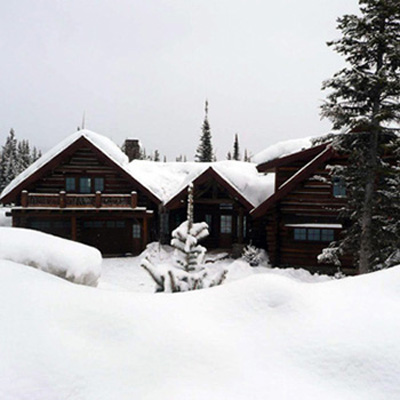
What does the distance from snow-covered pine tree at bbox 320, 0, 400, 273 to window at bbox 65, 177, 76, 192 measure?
15.6m

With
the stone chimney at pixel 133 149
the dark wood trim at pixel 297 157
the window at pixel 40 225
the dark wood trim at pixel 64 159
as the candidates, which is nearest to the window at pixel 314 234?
the dark wood trim at pixel 297 157

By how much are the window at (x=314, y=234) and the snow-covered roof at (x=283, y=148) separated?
15.0 feet

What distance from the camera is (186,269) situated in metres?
8.51

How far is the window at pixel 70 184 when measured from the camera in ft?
65.4

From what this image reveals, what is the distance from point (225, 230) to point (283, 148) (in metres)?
6.96

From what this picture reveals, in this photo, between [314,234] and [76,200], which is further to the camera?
[76,200]

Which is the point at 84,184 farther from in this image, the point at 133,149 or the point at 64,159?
the point at 133,149

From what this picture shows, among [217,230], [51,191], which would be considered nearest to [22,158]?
[51,191]

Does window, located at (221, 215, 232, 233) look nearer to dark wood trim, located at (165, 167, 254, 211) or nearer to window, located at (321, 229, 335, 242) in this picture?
dark wood trim, located at (165, 167, 254, 211)

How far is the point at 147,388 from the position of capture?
9.06ft

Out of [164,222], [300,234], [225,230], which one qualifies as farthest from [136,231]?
[300,234]

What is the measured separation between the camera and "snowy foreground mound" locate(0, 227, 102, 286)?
17.2 feet

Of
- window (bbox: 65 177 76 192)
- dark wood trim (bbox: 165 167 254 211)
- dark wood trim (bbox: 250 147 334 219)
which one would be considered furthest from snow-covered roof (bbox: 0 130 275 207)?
dark wood trim (bbox: 250 147 334 219)

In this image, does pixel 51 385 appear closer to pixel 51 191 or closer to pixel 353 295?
pixel 353 295
